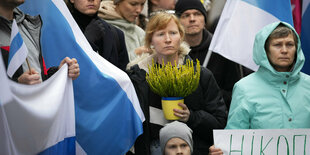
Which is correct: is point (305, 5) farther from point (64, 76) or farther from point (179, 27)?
point (64, 76)

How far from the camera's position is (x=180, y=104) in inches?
196

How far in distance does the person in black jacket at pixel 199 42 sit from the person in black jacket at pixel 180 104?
1.00m

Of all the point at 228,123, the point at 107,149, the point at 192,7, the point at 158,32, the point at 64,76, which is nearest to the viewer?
the point at 64,76

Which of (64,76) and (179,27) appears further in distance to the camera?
(179,27)

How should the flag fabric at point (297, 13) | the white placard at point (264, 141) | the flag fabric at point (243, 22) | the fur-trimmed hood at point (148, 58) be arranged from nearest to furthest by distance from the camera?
the white placard at point (264, 141) < the fur-trimmed hood at point (148, 58) < the flag fabric at point (243, 22) < the flag fabric at point (297, 13)

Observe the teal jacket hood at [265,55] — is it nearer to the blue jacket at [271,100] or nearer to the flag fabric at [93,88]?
the blue jacket at [271,100]

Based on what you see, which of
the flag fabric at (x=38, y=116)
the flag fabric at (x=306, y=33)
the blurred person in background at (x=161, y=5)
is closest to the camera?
the flag fabric at (x=38, y=116)

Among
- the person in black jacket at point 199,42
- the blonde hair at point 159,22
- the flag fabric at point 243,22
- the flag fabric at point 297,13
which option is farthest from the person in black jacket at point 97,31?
the flag fabric at point 297,13

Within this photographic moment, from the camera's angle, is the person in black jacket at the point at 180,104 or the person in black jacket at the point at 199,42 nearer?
the person in black jacket at the point at 180,104

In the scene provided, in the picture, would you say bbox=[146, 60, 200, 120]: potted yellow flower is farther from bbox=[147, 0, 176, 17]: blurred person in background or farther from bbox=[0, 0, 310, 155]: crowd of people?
bbox=[147, 0, 176, 17]: blurred person in background

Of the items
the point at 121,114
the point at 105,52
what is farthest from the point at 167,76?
the point at 105,52

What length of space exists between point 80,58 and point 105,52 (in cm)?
85

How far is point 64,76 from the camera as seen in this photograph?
416 centimetres

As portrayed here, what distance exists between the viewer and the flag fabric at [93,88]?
4660 mm
